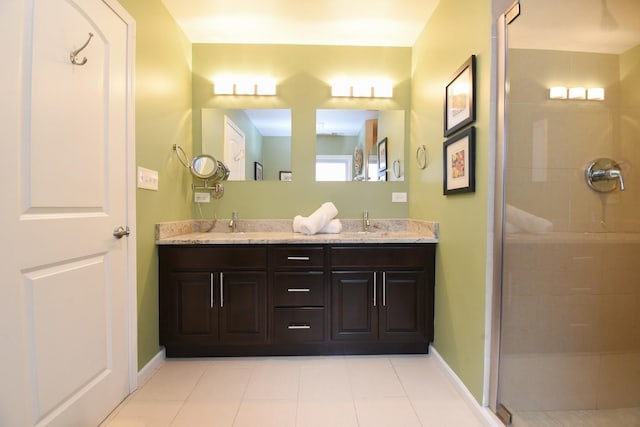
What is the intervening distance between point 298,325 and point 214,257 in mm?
770

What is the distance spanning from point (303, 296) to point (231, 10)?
2157 millimetres

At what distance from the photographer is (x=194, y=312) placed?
1.97 metres

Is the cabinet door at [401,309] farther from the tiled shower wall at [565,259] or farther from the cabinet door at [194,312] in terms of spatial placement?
the cabinet door at [194,312]

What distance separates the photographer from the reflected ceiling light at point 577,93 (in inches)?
53.2

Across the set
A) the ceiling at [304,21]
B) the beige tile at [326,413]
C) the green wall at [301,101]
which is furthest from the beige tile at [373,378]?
the ceiling at [304,21]

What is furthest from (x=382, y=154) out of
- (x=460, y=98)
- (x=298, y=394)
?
(x=298, y=394)

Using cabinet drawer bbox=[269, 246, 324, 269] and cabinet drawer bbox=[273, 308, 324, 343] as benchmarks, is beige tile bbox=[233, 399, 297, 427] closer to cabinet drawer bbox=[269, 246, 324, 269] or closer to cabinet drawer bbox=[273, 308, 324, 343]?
cabinet drawer bbox=[273, 308, 324, 343]

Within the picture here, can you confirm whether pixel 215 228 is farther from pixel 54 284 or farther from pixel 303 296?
pixel 54 284

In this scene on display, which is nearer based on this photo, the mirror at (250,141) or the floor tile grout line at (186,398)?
the floor tile grout line at (186,398)

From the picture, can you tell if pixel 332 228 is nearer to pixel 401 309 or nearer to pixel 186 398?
pixel 401 309

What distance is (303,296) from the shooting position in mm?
2014

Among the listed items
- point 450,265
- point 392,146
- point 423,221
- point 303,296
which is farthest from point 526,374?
point 392,146

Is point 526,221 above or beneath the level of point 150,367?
above

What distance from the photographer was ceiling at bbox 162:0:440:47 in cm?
199
